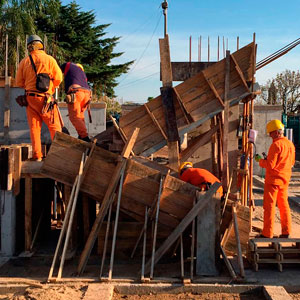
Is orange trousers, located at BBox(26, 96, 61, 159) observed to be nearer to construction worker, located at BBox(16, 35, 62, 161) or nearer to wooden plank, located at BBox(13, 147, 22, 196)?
construction worker, located at BBox(16, 35, 62, 161)

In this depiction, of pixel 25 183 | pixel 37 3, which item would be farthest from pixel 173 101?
pixel 37 3

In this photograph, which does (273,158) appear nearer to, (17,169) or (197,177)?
(197,177)

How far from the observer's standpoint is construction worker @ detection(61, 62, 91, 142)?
23.0 ft

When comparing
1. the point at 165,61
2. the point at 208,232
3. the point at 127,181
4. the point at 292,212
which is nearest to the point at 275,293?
the point at 208,232

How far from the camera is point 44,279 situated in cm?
526

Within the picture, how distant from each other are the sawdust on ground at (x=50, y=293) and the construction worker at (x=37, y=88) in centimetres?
249

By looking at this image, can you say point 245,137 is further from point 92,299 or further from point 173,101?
point 92,299

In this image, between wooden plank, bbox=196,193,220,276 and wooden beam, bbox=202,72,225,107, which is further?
wooden beam, bbox=202,72,225,107

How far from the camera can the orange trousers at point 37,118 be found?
21.5 ft

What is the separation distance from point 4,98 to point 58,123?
402 cm

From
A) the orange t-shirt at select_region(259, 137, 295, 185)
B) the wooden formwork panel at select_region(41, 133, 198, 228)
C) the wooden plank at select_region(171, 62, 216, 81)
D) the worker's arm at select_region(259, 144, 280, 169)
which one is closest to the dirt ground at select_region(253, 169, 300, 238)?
the orange t-shirt at select_region(259, 137, 295, 185)

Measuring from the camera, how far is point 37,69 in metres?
6.55

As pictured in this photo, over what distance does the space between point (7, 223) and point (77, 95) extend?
2.58 meters

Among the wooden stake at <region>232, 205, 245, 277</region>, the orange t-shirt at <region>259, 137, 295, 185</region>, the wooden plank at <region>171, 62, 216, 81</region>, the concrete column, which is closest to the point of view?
the wooden stake at <region>232, 205, 245, 277</region>
